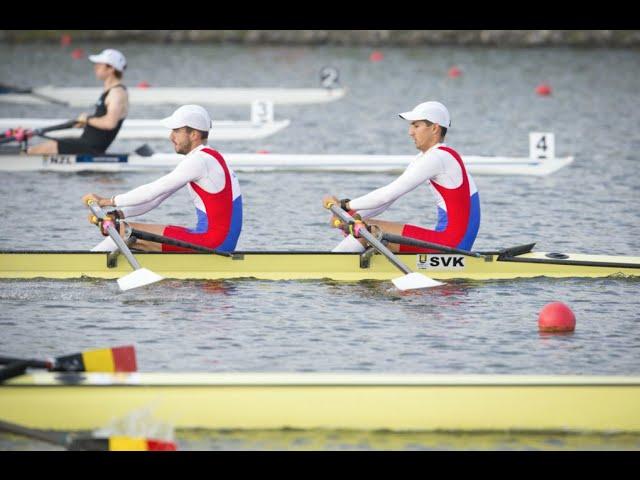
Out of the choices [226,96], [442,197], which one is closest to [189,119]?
[442,197]

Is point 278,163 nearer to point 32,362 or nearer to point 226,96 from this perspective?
point 226,96

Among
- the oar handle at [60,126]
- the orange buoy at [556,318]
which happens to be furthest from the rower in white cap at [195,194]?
the oar handle at [60,126]

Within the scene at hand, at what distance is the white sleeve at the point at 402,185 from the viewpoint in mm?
12656

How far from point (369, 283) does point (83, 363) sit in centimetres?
433

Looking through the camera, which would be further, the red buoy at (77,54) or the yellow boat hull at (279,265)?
the red buoy at (77,54)

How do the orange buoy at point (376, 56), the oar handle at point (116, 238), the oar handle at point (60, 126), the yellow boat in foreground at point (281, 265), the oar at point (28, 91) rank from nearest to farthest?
1. the oar handle at point (116, 238)
2. the yellow boat in foreground at point (281, 265)
3. the oar handle at point (60, 126)
4. the oar at point (28, 91)
5. the orange buoy at point (376, 56)

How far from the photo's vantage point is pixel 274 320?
1234cm

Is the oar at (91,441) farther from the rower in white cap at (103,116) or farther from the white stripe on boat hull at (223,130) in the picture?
the white stripe on boat hull at (223,130)

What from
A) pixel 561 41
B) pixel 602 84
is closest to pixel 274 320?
pixel 602 84

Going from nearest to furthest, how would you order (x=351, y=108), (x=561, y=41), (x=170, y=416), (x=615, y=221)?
(x=170, y=416) < (x=615, y=221) < (x=351, y=108) < (x=561, y=41)

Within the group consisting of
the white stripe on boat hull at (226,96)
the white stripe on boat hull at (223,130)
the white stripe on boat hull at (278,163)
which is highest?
the white stripe on boat hull at (226,96)

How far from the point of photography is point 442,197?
42.3ft

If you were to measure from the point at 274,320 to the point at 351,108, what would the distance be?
18.8m

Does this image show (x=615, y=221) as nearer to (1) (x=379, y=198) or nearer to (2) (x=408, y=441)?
(1) (x=379, y=198)
